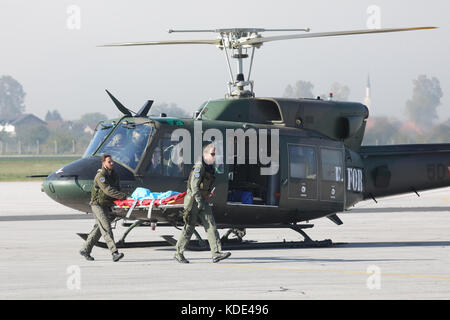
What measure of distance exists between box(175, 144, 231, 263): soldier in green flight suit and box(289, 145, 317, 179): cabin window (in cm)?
310

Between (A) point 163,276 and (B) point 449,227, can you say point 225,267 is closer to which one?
(A) point 163,276

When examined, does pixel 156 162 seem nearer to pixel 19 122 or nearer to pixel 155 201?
pixel 155 201

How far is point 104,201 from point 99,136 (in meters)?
2.32

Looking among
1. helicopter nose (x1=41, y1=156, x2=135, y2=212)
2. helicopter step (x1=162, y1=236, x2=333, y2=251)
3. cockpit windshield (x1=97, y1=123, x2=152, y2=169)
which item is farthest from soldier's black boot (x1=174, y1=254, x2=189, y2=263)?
cockpit windshield (x1=97, y1=123, x2=152, y2=169)

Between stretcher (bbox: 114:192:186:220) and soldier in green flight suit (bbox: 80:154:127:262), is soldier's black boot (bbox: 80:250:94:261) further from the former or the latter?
stretcher (bbox: 114:192:186:220)

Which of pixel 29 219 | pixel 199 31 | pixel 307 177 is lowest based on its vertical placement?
pixel 29 219

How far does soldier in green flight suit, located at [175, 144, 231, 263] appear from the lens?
1359 centimetres

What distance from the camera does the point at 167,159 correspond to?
1534cm

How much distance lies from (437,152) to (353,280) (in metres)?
8.23

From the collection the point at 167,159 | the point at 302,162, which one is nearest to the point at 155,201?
the point at 167,159

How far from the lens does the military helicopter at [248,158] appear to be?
49.7ft

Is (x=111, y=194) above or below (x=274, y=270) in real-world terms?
above

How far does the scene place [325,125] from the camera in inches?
690
